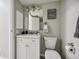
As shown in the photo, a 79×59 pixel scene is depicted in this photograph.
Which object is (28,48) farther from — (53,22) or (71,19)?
(71,19)

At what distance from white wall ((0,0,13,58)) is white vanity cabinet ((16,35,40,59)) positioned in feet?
1.53

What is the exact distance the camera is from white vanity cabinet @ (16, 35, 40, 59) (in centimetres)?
270

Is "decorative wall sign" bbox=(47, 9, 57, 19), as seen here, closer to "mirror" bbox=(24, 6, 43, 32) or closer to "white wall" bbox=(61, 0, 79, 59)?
"mirror" bbox=(24, 6, 43, 32)

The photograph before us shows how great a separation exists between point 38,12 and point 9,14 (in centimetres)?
127

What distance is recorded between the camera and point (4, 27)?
2926 millimetres

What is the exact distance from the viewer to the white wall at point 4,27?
2.88 metres

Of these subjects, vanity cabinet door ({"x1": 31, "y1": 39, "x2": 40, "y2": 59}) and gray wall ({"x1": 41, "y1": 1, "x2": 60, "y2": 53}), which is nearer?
vanity cabinet door ({"x1": 31, "y1": 39, "x2": 40, "y2": 59})

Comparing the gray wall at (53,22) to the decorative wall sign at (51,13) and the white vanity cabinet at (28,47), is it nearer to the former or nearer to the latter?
the decorative wall sign at (51,13)

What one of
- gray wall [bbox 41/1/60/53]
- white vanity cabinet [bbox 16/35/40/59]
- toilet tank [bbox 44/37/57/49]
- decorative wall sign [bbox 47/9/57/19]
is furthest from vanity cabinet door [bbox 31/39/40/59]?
decorative wall sign [bbox 47/9/57/19]

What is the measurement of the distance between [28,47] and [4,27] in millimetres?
1155

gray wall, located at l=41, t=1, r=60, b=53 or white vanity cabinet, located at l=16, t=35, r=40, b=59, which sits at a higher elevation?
gray wall, located at l=41, t=1, r=60, b=53

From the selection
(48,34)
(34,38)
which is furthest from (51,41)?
(34,38)

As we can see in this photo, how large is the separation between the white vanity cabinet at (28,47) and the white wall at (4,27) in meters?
0.47

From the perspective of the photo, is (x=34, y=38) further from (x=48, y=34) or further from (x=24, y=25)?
(x=24, y=25)
